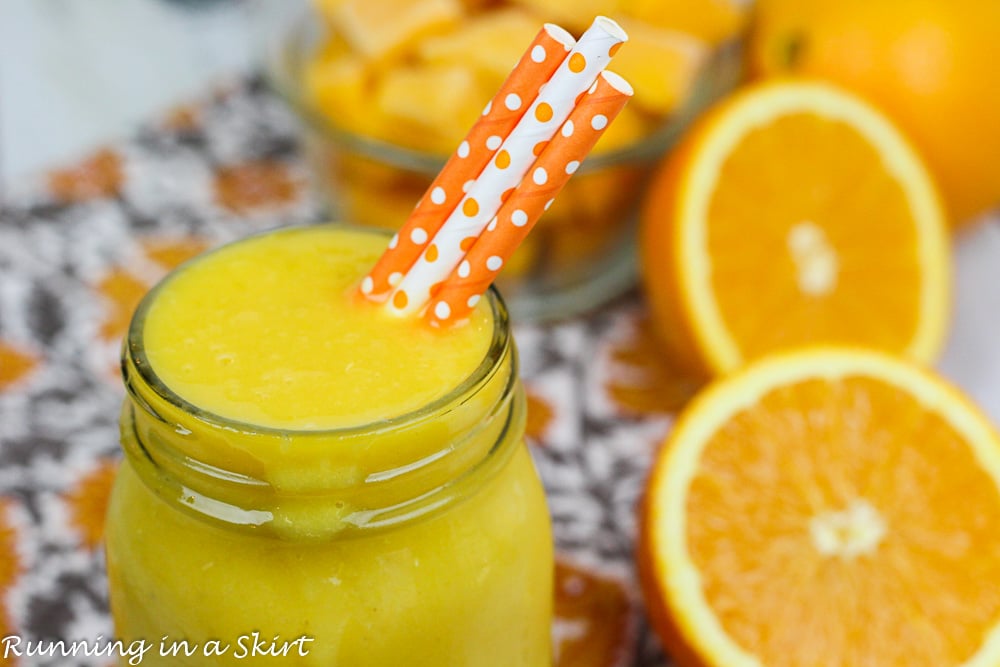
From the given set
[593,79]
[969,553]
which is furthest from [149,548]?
[969,553]

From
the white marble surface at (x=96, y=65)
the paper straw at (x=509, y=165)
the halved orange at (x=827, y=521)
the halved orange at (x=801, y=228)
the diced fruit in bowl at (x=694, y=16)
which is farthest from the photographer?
the white marble surface at (x=96, y=65)

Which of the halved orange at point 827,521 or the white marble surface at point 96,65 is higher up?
the halved orange at point 827,521

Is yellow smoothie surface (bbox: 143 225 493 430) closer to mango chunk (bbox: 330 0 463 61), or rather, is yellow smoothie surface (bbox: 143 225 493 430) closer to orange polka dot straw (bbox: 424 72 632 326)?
orange polka dot straw (bbox: 424 72 632 326)

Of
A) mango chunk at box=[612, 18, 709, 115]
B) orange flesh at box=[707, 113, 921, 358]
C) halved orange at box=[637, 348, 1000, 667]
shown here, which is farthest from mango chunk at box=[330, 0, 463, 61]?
halved orange at box=[637, 348, 1000, 667]

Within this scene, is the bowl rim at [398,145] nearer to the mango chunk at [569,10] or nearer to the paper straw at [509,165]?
the mango chunk at [569,10]

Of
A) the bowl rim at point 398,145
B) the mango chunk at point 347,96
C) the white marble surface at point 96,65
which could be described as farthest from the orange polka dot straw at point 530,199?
the white marble surface at point 96,65

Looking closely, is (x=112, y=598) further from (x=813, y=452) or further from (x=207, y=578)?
(x=813, y=452)

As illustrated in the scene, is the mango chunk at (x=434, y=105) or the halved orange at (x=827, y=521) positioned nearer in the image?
the halved orange at (x=827, y=521)
